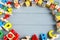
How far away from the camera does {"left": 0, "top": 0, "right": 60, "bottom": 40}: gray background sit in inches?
52.7

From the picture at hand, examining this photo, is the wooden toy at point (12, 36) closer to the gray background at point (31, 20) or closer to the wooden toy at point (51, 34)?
the gray background at point (31, 20)

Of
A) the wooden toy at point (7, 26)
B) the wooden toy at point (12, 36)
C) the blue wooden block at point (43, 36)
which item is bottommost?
the blue wooden block at point (43, 36)

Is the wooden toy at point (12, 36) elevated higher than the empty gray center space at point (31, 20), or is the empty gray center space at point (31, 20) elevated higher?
the empty gray center space at point (31, 20)

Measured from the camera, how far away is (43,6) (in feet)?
4.56

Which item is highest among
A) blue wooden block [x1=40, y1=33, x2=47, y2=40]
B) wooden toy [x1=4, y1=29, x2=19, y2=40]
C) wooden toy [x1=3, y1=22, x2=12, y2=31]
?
wooden toy [x1=3, y1=22, x2=12, y2=31]

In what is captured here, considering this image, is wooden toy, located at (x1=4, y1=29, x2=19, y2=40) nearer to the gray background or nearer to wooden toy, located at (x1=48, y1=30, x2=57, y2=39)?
the gray background

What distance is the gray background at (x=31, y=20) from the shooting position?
1.34 metres

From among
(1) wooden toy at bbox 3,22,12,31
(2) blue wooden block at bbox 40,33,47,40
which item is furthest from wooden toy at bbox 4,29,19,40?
(2) blue wooden block at bbox 40,33,47,40

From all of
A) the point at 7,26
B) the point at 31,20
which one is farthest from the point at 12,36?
the point at 31,20

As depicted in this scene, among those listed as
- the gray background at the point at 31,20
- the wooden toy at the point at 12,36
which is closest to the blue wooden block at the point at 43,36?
the gray background at the point at 31,20

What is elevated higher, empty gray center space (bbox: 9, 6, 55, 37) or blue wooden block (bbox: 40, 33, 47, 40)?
empty gray center space (bbox: 9, 6, 55, 37)

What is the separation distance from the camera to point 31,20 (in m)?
1.37

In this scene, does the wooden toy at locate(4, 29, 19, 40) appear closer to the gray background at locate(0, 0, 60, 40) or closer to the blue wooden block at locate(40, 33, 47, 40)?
the gray background at locate(0, 0, 60, 40)

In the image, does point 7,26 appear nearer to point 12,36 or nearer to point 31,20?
point 12,36
